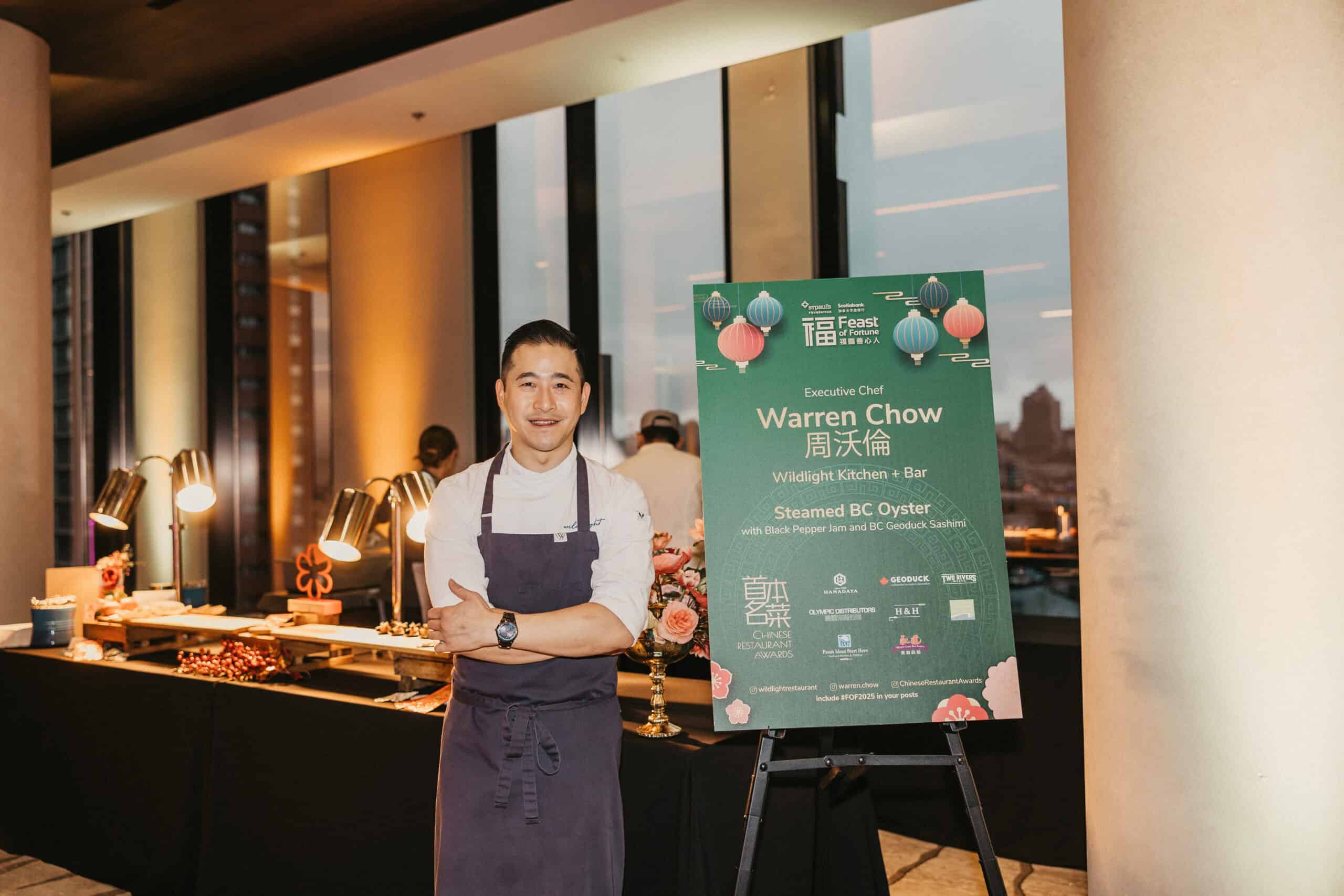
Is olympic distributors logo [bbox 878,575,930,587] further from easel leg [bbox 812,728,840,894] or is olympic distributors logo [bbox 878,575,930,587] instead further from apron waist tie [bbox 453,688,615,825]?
apron waist tie [bbox 453,688,615,825]

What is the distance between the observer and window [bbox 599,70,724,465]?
17.5ft

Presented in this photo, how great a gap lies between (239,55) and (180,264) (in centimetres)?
311

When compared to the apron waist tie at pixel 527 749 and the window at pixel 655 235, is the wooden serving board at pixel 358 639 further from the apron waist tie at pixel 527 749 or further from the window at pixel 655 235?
the window at pixel 655 235

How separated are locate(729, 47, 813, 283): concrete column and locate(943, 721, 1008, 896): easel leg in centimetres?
321

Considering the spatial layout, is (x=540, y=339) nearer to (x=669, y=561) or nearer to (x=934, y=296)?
(x=669, y=561)

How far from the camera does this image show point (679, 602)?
7.14ft

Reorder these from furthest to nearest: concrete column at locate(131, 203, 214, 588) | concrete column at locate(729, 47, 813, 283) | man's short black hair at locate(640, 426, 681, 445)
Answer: concrete column at locate(131, 203, 214, 588) < concrete column at locate(729, 47, 813, 283) < man's short black hair at locate(640, 426, 681, 445)

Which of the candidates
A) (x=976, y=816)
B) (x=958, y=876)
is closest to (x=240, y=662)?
(x=976, y=816)

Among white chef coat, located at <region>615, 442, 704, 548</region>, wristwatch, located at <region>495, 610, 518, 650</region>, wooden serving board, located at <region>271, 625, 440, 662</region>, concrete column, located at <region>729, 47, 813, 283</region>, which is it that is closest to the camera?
wristwatch, located at <region>495, 610, 518, 650</region>

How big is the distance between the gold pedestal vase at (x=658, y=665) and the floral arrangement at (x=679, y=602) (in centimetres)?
2

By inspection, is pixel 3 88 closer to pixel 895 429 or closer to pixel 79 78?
pixel 79 78

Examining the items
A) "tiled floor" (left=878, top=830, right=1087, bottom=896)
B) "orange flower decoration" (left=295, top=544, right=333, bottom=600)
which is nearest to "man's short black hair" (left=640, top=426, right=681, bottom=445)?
"orange flower decoration" (left=295, top=544, right=333, bottom=600)

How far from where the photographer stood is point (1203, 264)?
1850 millimetres

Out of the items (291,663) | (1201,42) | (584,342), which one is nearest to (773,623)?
(1201,42)
